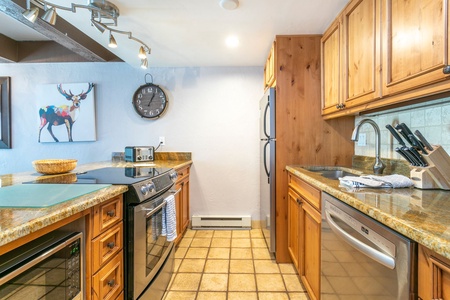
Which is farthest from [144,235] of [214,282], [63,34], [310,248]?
[63,34]

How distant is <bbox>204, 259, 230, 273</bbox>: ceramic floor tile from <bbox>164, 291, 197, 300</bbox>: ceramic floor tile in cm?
31

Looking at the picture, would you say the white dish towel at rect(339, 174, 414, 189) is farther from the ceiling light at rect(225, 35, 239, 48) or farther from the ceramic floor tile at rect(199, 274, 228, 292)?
the ceiling light at rect(225, 35, 239, 48)

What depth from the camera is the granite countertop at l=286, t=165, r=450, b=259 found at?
23.1 inches

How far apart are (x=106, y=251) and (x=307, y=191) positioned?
1263 mm

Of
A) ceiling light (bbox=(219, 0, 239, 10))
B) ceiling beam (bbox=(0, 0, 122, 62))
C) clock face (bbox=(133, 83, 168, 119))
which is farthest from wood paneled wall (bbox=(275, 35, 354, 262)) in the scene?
ceiling beam (bbox=(0, 0, 122, 62))

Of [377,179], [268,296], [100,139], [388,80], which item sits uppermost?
[388,80]

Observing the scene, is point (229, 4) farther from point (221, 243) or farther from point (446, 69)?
point (221, 243)

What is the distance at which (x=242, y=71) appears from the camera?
120 inches

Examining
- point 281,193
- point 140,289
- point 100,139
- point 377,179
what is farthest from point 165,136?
point 377,179

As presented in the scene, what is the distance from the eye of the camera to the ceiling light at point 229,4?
1.59 meters

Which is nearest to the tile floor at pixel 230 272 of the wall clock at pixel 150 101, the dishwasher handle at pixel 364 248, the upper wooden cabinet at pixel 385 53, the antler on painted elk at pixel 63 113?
the dishwasher handle at pixel 364 248

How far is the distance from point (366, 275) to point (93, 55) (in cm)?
326

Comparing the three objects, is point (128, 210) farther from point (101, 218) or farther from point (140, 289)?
point (140, 289)

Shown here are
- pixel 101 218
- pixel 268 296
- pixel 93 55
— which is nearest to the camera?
pixel 101 218
